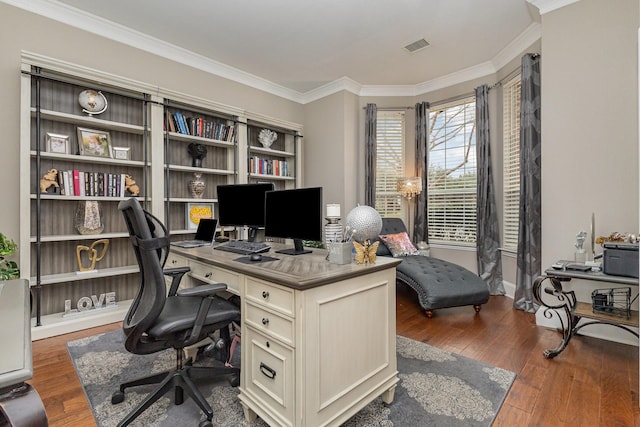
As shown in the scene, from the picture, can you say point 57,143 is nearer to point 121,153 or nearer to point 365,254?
point 121,153

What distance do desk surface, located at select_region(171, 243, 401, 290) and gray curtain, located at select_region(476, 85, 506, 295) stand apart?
9.00 feet

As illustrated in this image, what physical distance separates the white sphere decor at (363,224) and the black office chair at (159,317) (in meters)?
0.77

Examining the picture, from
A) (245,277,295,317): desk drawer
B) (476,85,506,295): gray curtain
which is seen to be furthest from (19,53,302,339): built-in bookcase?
(476,85,506,295): gray curtain

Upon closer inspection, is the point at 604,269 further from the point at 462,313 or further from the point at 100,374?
the point at 100,374

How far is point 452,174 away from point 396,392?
3391 mm

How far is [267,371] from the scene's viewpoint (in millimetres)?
1462

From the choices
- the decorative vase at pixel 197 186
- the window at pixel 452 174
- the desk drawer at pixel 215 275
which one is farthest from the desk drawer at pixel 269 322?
the window at pixel 452 174

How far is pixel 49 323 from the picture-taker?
8.88ft

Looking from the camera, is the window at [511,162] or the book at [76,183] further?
the window at [511,162]

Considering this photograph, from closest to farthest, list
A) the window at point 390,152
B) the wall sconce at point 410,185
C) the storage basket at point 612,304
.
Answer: the storage basket at point 612,304
the wall sconce at point 410,185
the window at point 390,152

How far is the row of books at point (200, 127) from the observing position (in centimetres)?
354

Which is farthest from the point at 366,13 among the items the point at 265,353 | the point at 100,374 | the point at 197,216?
the point at 100,374

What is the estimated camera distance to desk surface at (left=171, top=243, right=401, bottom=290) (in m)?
1.35

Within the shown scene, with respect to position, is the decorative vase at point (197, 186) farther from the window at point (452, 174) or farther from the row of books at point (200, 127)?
the window at point (452, 174)
